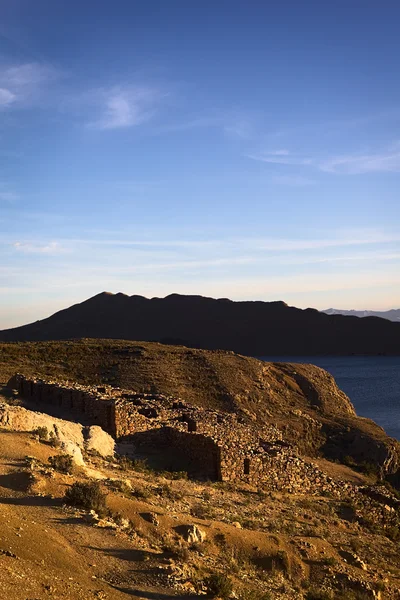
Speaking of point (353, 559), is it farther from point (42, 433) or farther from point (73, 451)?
point (42, 433)

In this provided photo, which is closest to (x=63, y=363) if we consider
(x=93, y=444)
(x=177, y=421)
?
(x=177, y=421)

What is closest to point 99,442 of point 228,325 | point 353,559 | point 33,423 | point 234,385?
point 33,423

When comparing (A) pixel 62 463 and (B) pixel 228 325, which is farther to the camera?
(B) pixel 228 325

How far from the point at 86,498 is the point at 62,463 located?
1.88 metres

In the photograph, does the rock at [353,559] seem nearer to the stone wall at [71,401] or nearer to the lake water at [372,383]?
the stone wall at [71,401]

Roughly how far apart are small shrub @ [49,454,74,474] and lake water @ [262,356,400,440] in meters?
36.0

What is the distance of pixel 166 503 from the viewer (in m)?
11.4

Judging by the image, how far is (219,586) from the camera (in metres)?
7.74

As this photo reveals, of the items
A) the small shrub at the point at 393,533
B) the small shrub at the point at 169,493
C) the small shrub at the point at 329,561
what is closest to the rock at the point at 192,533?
the small shrub at the point at 169,493

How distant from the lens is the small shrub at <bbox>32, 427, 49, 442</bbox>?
42.1 ft

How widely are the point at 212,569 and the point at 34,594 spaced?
316 centimetres

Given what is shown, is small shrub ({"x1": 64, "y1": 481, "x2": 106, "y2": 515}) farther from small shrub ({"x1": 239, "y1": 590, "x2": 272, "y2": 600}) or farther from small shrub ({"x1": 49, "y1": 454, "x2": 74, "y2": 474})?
small shrub ({"x1": 239, "y1": 590, "x2": 272, "y2": 600})

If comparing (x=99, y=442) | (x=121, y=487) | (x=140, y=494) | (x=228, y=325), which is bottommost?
(x=140, y=494)

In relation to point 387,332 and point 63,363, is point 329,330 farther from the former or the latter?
point 63,363
